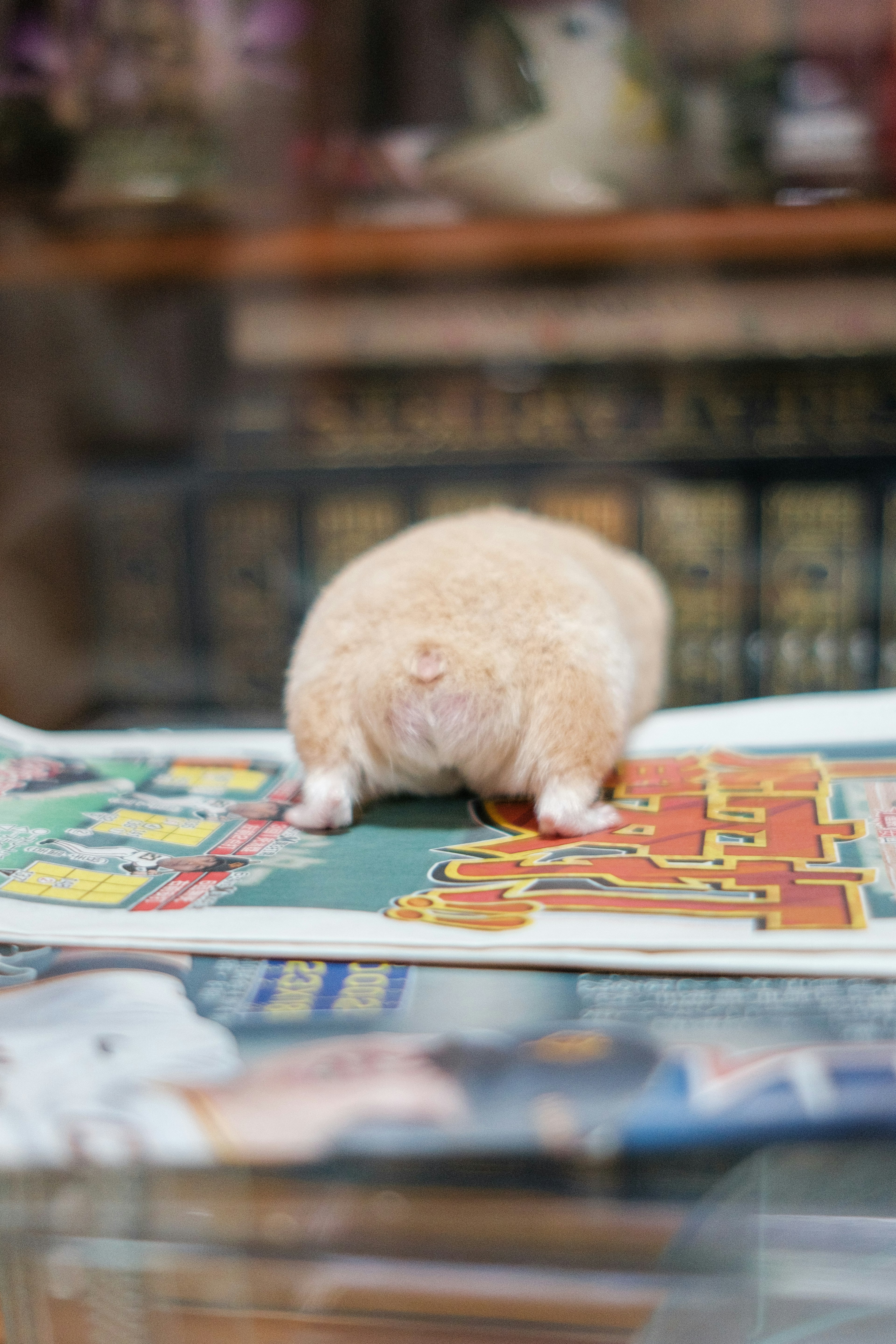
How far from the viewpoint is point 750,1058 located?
407 millimetres

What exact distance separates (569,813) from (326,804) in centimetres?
16

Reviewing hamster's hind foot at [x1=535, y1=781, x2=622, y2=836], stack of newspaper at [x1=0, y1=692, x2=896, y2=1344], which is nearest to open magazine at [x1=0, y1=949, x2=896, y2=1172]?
stack of newspaper at [x1=0, y1=692, x2=896, y2=1344]

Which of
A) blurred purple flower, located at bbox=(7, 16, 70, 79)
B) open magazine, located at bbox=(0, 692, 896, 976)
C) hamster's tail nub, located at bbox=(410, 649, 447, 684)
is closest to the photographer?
open magazine, located at bbox=(0, 692, 896, 976)

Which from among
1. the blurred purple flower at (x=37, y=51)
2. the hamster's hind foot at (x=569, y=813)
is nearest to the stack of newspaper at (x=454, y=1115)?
the hamster's hind foot at (x=569, y=813)

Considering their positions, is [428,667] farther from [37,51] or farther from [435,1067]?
[37,51]

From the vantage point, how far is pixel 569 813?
2.27 ft

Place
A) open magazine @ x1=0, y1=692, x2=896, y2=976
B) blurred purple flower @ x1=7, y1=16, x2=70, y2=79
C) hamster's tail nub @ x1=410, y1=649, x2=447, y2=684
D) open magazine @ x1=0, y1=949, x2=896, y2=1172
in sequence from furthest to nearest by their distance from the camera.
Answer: blurred purple flower @ x1=7, y1=16, x2=70, y2=79, hamster's tail nub @ x1=410, y1=649, x2=447, y2=684, open magazine @ x1=0, y1=692, x2=896, y2=976, open magazine @ x1=0, y1=949, x2=896, y2=1172

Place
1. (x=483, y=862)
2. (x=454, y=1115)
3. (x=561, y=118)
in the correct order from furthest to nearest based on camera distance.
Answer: (x=561, y=118) < (x=483, y=862) < (x=454, y=1115)

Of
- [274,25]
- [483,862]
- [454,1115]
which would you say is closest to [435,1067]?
[454,1115]

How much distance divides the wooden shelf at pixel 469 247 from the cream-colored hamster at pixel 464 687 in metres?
0.52

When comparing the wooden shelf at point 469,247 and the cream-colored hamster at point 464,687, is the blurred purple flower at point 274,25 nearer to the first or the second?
the wooden shelf at point 469,247

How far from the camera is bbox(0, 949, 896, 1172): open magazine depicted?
14.8 inches

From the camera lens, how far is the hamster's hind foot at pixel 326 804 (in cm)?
71

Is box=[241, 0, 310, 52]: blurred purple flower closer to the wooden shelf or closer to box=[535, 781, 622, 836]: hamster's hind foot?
the wooden shelf
